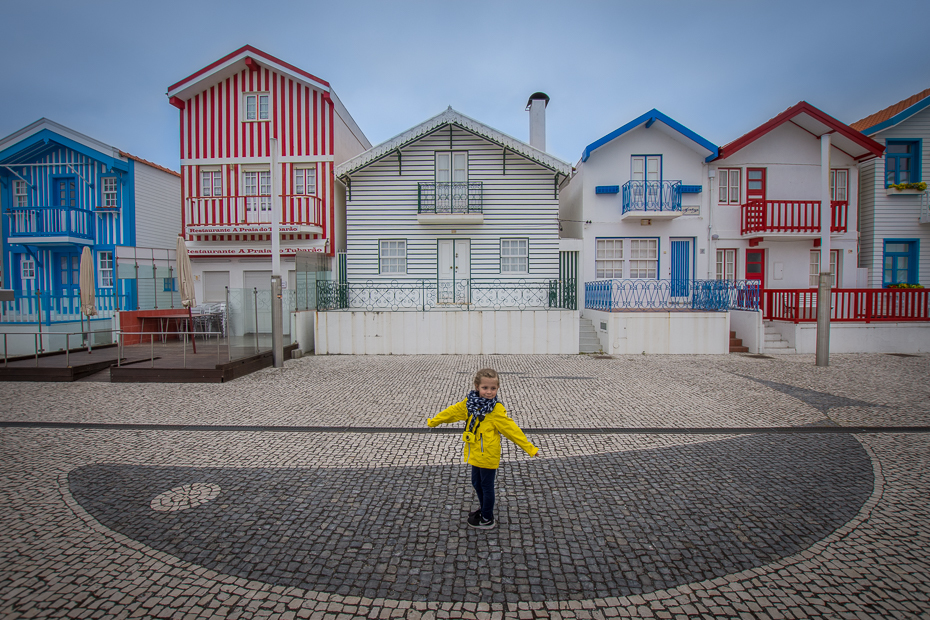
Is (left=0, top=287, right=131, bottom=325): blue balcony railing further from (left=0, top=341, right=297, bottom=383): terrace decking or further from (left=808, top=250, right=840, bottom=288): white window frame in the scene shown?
(left=808, top=250, right=840, bottom=288): white window frame

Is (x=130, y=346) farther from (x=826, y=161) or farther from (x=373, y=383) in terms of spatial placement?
(x=826, y=161)

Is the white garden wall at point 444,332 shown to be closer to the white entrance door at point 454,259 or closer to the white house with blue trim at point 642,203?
the white entrance door at point 454,259

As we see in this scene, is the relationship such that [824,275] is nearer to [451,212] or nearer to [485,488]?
[451,212]

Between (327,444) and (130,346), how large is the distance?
1214cm

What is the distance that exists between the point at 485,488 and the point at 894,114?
24.4 meters

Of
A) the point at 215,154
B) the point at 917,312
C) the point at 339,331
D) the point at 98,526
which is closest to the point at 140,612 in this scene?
the point at 98,526

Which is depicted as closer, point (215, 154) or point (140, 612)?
point (140, 612)

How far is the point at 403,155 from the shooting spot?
624 inches

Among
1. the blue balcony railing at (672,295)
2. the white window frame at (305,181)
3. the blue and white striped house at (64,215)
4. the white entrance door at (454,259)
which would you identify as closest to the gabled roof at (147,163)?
the blue and white striped house at (64,215)

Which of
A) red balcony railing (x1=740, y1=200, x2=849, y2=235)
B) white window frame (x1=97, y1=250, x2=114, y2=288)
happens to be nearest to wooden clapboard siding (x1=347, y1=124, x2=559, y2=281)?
red balcony railing (x1=740, y1=200, x2=849, y2=235)

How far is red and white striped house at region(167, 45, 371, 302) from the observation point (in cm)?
1577

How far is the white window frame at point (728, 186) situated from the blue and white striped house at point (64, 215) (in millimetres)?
22550

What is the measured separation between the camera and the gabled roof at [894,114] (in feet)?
52.3

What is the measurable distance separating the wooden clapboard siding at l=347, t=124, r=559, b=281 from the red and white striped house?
53.1 inches
